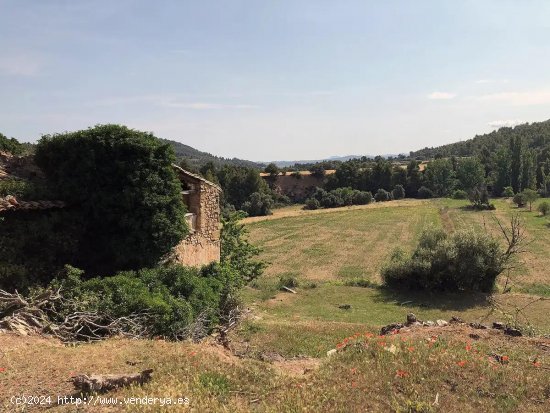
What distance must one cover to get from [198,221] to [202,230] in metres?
0.46

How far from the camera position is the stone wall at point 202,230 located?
59.1 ft

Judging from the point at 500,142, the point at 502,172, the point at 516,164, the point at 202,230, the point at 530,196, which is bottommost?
the point at 530,196

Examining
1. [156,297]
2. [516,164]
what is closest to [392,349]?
[156,297]

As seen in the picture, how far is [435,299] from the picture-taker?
27938 millimetres

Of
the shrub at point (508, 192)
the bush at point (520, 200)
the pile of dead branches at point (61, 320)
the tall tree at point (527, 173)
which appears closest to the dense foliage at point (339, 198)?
the bush at point (520, 200)

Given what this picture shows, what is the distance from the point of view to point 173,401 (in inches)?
261

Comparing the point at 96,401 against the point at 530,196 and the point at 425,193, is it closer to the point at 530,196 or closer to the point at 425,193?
the point at 530,196

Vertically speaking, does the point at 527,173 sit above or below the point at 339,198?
above

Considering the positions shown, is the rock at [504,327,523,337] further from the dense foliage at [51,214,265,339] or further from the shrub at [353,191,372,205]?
the shrub at [353,191,372,205]

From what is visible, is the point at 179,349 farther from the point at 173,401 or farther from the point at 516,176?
the point at 516,176

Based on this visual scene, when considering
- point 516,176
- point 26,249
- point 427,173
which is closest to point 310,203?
point 427,173

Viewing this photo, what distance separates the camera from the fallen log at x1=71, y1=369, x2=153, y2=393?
6961 mm

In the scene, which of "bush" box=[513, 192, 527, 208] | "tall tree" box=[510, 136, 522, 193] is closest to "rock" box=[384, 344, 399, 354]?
"bush" box=[513, 192, 527, 208]

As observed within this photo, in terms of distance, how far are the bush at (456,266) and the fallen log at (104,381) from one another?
25.6 meters
